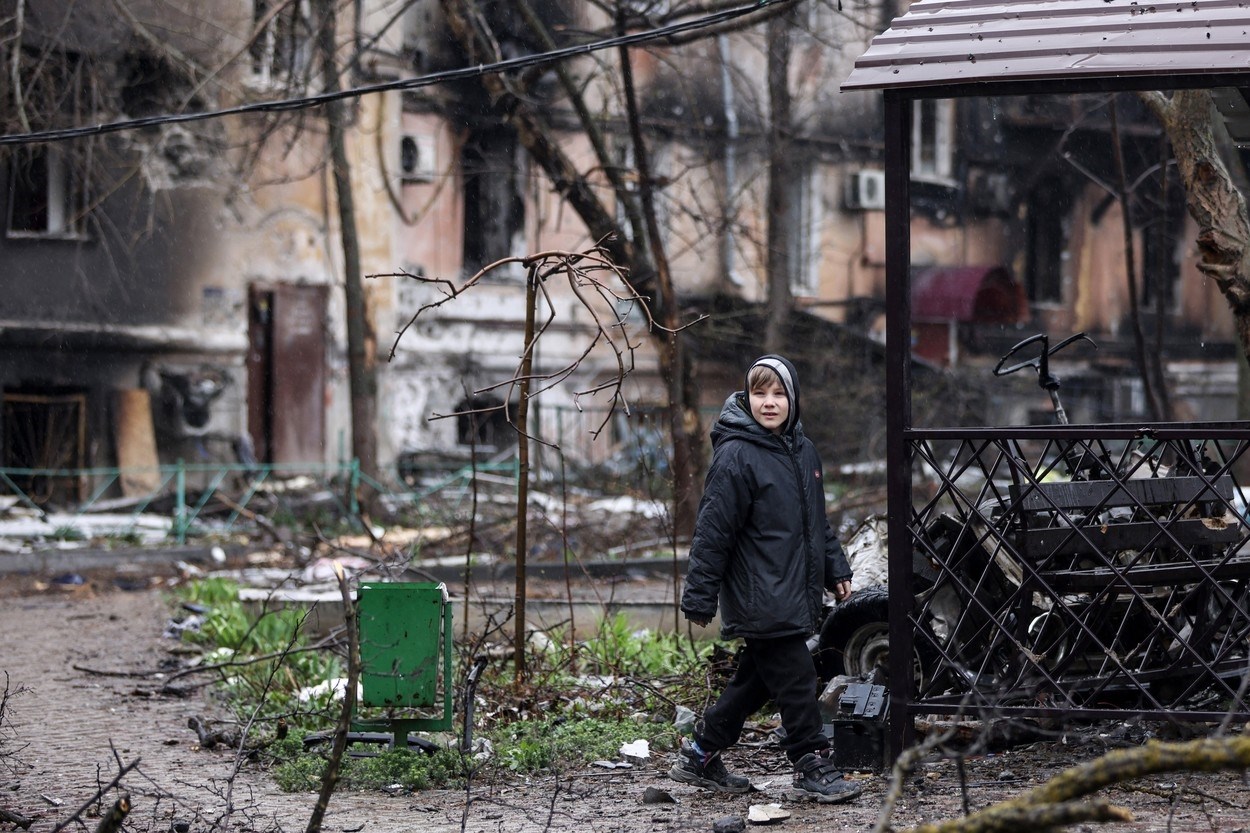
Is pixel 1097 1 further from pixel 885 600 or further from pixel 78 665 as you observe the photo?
pixel 78 665

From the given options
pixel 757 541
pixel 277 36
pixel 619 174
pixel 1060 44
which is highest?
pixel 277 36

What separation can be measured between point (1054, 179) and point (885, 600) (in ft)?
80.5

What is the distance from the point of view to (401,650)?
633cm

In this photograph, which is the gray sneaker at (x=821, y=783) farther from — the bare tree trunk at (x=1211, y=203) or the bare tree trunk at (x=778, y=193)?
the bare tree trunk at (x=778, y=193)

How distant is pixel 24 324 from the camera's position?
1777cm

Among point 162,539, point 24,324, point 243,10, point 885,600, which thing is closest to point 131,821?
point 885,600

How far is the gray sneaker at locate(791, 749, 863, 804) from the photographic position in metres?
5.66

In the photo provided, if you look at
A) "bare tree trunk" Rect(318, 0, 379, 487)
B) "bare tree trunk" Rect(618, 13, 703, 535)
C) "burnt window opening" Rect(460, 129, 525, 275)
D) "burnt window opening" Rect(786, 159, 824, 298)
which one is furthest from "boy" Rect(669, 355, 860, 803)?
"burnt window opening" Rect(786, 159, 824, 298)

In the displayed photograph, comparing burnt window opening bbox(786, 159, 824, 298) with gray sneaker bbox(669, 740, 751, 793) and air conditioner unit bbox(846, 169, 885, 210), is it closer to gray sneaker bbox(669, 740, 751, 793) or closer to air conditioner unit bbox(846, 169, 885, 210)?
air conditioner unit bbox(846, 169, 885, 210)

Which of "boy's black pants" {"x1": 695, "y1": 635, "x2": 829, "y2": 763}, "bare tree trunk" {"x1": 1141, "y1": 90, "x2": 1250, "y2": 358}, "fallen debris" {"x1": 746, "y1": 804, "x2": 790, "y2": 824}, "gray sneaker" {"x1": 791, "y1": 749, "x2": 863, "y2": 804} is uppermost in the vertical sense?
"bare tree trunk" {"x1": 1141, "y1": 90, "x2": 1250, "y2": 358}

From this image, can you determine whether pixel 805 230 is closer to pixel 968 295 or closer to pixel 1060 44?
pixel 968 295

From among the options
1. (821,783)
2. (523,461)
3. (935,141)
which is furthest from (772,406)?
(935,141)

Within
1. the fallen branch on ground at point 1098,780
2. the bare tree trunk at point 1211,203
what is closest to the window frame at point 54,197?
the bare tree trunk at point 1211,203

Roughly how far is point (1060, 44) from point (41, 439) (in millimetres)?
15726
